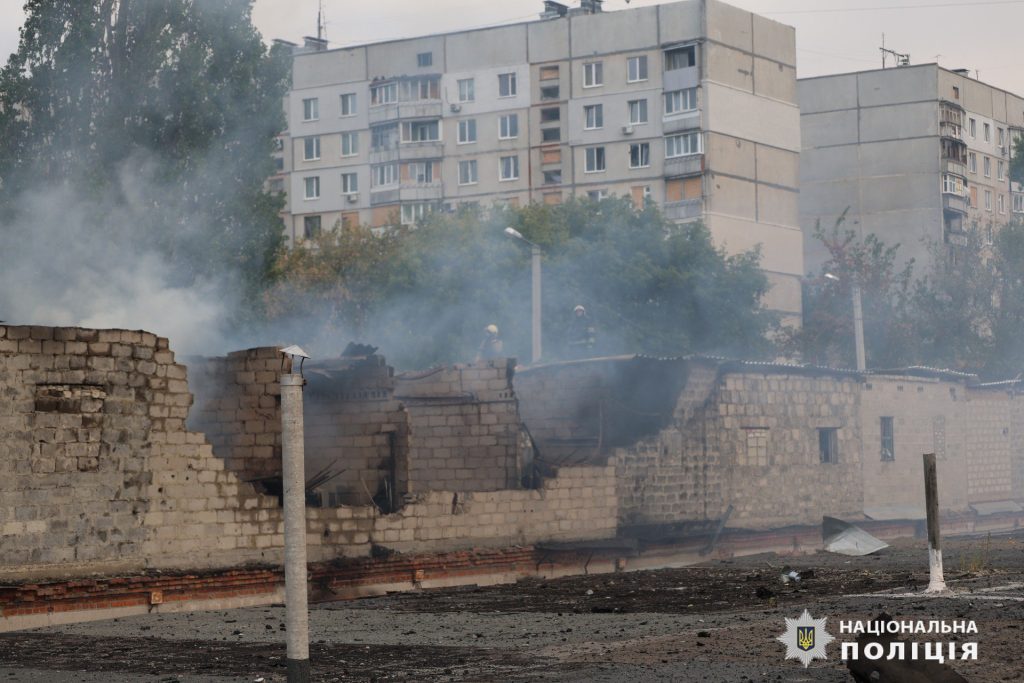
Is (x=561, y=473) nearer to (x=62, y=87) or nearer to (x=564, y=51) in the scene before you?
(x=62, y=87)

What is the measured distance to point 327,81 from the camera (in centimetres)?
7756

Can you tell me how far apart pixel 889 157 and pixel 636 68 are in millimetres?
16004

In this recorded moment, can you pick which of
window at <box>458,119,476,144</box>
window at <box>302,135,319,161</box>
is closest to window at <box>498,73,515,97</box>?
window at <box>458,119,476,144</box>

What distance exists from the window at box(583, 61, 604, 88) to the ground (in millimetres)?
51992

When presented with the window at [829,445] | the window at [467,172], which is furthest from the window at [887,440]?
the window at [467,172]

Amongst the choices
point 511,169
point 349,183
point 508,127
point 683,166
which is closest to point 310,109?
point 349,183

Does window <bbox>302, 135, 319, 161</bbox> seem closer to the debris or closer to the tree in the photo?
the tree

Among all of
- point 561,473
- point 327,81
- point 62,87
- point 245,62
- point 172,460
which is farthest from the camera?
point 327,81

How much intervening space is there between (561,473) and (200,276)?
13577 millimetres

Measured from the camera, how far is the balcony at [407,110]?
74438 millimetres

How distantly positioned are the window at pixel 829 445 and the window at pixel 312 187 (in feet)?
164

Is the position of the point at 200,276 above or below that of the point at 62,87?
below

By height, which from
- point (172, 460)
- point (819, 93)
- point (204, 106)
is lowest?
point (172, 460)

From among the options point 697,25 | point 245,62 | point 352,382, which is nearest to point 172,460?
point 352,382
